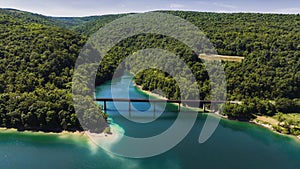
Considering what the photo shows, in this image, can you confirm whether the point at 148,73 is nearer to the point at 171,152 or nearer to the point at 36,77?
the point at 36,77

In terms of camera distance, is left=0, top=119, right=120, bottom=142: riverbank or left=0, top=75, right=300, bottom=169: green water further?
left=0, top=119, right=120, bottom=142: riverbank

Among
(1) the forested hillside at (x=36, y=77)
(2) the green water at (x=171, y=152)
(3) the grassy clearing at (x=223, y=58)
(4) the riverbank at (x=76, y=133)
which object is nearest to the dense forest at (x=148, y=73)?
(1) the forested hillside at (x=36, y=77)

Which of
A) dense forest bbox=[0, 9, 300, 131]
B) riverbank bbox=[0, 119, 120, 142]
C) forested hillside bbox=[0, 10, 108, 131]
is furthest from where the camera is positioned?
dense forest bbox=[0, 9, 300, 131]

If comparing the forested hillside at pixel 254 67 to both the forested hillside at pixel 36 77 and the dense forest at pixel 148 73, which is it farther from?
the forested hillside at pixel 36 77

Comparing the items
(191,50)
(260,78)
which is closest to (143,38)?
(191,50)

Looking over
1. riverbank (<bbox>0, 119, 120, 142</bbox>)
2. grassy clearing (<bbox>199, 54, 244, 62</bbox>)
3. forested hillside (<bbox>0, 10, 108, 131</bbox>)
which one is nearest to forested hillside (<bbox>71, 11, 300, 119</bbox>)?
grassy clearing (<bbox>199, 54, 244, 62</bbox>)

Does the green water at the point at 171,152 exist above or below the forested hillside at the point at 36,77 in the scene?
below

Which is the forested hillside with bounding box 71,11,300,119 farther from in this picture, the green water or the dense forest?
the green water

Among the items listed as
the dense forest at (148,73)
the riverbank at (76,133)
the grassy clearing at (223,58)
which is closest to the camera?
the riverbank at (76,133)

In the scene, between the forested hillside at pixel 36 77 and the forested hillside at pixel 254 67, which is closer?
the forested hillside at pixel 36 77
